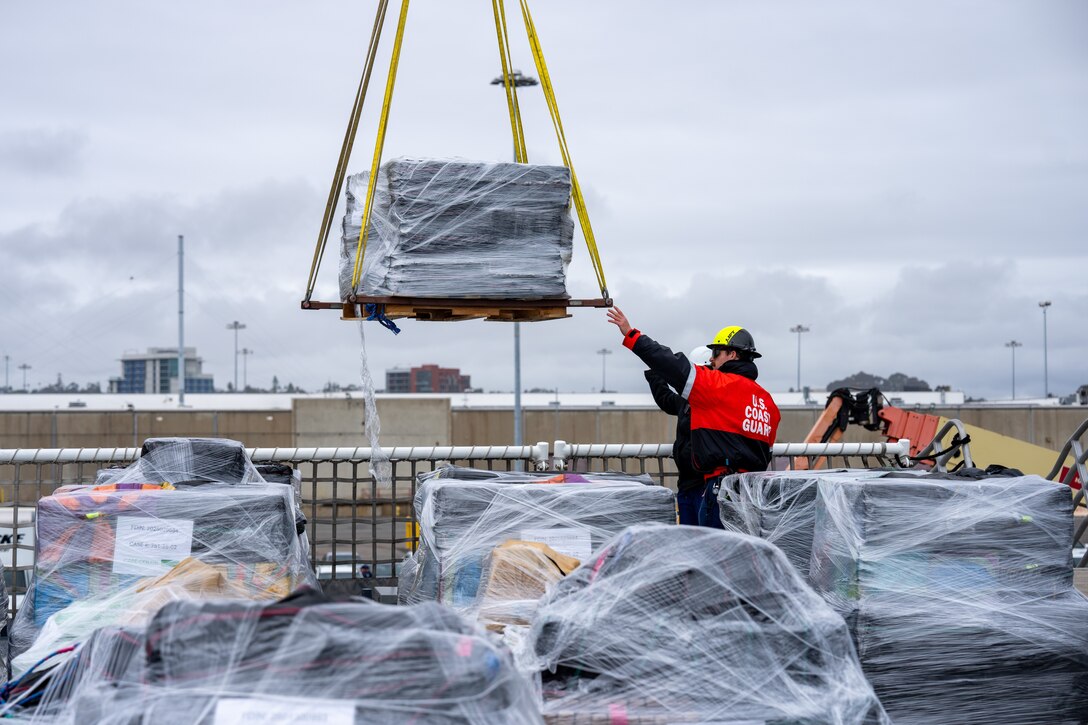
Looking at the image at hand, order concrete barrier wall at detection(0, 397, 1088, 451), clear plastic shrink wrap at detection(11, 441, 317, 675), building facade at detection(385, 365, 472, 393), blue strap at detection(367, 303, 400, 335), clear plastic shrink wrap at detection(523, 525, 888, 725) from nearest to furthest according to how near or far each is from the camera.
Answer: clear plastic shrink wrap at detection(523, 525, 888, 725) → clear plastic shrink wrap at detection(11, 441, 317, 675) → blue strap at detection(367, 303, 400, 335) → concrete barrier wall at detection(0, 397, 1088, 451) → building facade at detection(385, 365, 472, 393)

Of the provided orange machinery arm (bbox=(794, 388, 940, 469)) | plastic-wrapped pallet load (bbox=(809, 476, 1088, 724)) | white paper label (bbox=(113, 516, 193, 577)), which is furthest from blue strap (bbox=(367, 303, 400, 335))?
orange machinery arm (bbox=(794, 388, 940, 469))

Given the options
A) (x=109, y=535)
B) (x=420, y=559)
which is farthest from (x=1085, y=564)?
(x=109, y=535)

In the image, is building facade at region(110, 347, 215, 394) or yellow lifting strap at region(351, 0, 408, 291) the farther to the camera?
building facade at region(110, 347, 215, 394)

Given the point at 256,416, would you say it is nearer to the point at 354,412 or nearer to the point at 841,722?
the point at 354,412

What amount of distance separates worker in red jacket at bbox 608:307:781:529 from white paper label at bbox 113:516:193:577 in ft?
8.81

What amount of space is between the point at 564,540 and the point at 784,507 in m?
1.14

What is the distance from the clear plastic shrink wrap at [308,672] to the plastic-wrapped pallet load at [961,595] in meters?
1.79

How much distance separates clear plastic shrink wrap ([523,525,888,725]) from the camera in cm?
325

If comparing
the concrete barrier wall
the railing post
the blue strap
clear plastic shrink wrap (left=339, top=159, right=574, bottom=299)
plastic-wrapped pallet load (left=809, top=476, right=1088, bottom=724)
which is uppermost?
clear plastic shrink wrap (left=339, top=159, right=574, bottom=299)

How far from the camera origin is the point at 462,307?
19.8ft

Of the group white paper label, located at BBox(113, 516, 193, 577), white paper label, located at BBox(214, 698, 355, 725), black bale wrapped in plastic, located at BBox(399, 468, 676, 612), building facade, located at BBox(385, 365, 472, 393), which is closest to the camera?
white paper label, located at BBox(214, 698, 355, 725)

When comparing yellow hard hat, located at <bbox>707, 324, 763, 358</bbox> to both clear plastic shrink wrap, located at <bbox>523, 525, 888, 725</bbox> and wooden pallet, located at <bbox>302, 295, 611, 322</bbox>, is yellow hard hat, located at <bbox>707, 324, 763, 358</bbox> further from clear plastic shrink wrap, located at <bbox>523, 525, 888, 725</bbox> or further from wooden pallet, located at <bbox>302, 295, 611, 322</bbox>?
clear plastic shrink wrap, located at <bbox>523, 525, 888, 725</bbox>

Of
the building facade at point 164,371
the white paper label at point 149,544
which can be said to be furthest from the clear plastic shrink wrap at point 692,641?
the building facade at point 164,371

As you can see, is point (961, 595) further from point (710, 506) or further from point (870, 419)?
point (870, 419)
